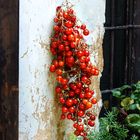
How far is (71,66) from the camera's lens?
2.49 metres

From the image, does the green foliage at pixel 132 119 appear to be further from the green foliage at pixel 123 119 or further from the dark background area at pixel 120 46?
the dark background area at pixel 120 46

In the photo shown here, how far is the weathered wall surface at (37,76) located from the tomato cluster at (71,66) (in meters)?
0.05

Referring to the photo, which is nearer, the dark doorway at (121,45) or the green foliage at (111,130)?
the green foliage at (111,130)

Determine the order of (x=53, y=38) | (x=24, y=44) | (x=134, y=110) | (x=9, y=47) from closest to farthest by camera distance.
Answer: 1. (x=9, y=47)
2. (x=24, y=44)
3. (x=53, y=38)
4. (x=134, y=110)

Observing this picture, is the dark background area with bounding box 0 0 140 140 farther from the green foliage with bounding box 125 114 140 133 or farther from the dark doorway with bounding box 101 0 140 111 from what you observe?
the green foliage with bounding box 125 114 140 133

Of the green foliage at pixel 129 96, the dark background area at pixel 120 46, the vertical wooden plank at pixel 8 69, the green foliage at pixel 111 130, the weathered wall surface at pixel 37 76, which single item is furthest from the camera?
the dark background area at pixel 120 46

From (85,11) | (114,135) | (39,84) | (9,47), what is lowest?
(114,135)

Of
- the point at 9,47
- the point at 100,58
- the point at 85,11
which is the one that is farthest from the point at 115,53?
the point at 9,47

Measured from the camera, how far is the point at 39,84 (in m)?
2.46

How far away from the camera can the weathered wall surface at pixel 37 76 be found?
2.34 m

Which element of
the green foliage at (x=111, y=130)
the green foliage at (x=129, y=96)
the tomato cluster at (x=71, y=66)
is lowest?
the green foliage at (x=111, y=130)

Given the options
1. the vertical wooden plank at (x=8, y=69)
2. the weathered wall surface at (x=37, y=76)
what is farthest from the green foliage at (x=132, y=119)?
the vertical wooden plank at (x=8, y=69)

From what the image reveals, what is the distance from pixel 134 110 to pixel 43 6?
1.26 meters

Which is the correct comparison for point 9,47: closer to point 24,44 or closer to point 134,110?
point 24,44
